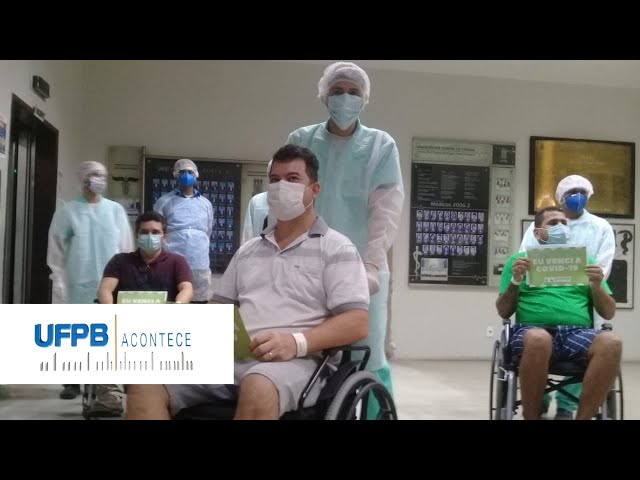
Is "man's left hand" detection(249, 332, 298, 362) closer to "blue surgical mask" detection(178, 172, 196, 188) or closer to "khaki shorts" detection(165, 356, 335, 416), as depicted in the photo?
"khaki shorts" detection(165, 356, 335, 416)

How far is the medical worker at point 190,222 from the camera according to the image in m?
1.94

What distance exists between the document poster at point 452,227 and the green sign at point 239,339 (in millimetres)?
751

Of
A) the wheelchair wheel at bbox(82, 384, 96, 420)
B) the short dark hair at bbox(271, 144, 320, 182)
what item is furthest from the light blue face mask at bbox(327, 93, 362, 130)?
the wheelchair wheel at bbox(82, 384, 96, 420)

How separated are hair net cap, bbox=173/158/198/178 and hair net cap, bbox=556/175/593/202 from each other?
4.34ft

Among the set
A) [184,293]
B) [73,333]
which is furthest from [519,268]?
[73,333]

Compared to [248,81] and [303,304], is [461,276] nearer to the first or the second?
[303,304]

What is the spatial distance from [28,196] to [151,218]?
1.39 ft

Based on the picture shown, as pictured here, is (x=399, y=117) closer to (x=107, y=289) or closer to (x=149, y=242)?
(x=149, y=242)

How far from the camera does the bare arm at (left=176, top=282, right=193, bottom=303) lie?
1.91 m

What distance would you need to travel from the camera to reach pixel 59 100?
2045mm

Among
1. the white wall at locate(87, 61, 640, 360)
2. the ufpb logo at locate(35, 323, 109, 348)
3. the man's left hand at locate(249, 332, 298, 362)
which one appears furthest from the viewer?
the white wall at locate(87, 61, 640, 360)

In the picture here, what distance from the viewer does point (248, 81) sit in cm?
217
